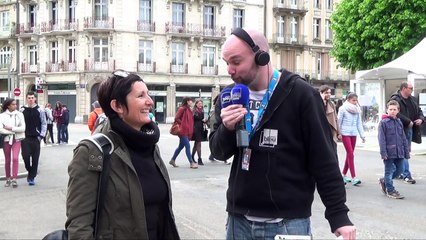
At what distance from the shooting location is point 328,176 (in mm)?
2693

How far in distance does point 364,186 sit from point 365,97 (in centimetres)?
1029

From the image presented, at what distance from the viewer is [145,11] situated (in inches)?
1726

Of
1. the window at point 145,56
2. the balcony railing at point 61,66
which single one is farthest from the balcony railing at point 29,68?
the window at point 145,56

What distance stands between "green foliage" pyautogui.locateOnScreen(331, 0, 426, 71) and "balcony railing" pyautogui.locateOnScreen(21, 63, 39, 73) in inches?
1065

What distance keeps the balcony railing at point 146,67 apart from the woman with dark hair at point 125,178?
40878mm

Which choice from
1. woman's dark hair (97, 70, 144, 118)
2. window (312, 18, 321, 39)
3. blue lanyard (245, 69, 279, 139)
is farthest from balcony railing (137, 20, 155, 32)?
blue lanyard (245, 69, 279, 139)

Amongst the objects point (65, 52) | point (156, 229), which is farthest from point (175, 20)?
point (156, 229)

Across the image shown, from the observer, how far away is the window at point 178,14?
147 ft

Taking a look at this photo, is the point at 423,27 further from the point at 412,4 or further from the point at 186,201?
the point at 186,201

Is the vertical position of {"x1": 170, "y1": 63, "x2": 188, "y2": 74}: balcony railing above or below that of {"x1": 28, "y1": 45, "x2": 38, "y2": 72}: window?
below

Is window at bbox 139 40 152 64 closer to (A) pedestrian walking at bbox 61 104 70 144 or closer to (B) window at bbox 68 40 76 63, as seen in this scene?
(B) window at bbox 68 40 76 63

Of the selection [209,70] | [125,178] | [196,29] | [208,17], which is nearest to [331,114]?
[125,178]

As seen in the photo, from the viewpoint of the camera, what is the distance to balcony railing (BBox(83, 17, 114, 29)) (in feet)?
139

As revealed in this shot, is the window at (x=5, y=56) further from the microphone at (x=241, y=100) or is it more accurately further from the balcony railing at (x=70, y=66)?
the microphone at (x=241, y=100)
